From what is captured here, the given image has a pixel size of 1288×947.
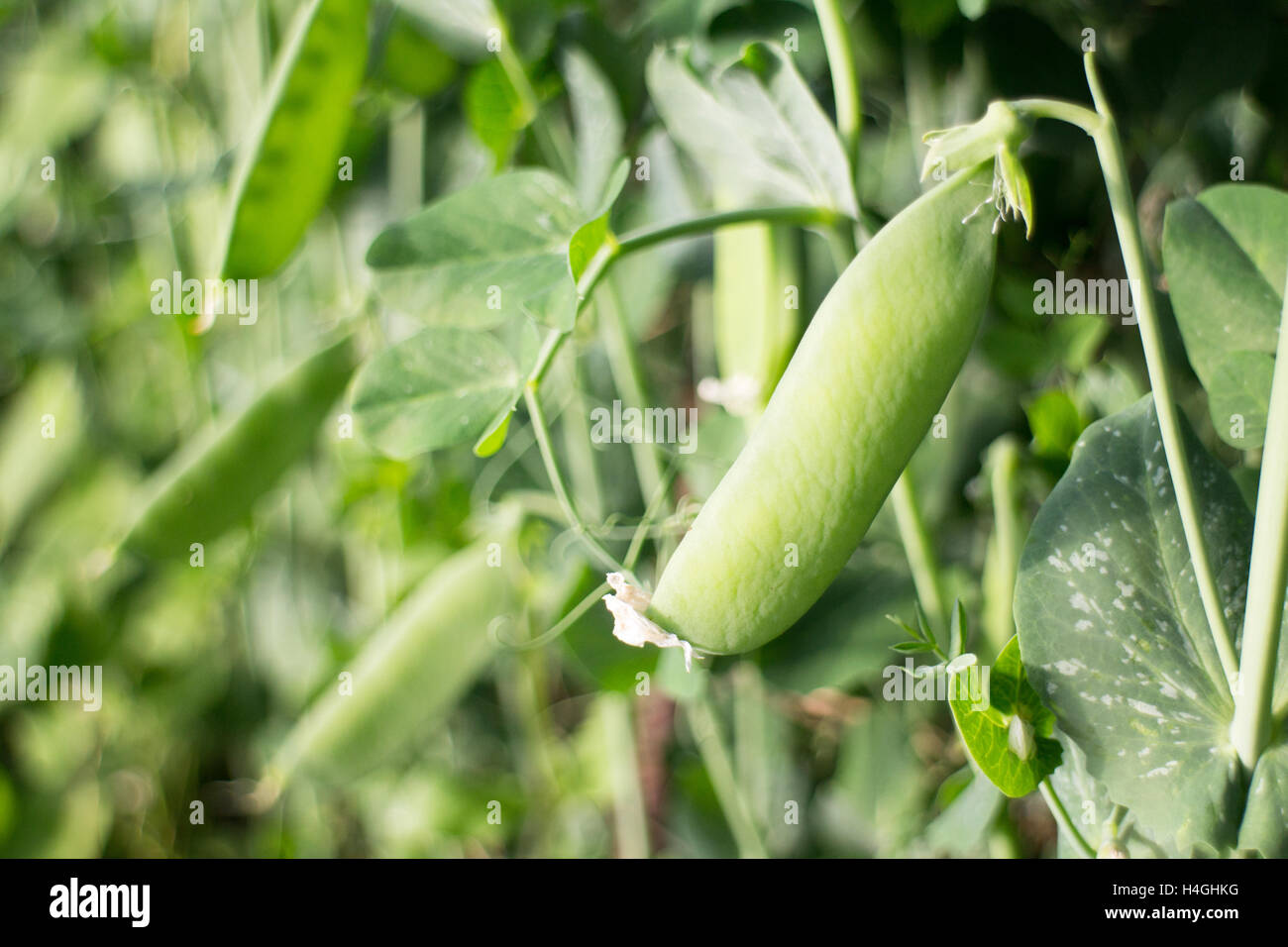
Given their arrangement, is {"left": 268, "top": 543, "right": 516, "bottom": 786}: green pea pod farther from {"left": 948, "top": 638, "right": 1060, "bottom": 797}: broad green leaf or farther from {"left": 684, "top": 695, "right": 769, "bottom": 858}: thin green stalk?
{"left": 948, "top": 638, "right": 1060, "bottom": 797}: broad green leaf

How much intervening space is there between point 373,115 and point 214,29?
223 mm

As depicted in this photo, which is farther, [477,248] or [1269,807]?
[477,248]

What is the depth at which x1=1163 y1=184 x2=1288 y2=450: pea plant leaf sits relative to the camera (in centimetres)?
33

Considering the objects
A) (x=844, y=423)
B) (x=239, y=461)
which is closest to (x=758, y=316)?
(x=844, y=423)

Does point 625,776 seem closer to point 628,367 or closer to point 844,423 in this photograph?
point 628,367

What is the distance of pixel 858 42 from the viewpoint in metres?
0.51

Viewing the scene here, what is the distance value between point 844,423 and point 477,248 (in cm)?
20

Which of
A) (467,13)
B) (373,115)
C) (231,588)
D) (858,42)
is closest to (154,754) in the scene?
(231,588)

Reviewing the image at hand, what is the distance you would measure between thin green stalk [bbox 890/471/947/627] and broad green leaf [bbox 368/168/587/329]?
0.18 meters

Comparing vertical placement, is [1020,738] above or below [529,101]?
below

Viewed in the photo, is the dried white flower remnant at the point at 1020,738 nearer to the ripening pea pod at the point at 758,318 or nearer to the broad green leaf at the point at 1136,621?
the broad green leaf at the point at 1136,621

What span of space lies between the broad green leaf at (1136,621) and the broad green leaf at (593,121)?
0.33 meters

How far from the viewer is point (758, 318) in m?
0.50

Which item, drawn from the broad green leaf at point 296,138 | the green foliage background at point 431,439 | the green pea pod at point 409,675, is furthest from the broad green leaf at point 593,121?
the green pea pod at point 409,675
